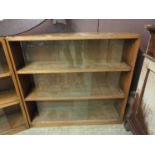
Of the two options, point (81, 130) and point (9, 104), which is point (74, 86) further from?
point (9, 104)

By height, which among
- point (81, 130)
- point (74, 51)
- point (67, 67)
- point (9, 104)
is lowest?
point (81, 130)

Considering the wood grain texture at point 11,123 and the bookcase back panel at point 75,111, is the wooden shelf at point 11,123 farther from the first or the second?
the bookcase back panel at point 75,111

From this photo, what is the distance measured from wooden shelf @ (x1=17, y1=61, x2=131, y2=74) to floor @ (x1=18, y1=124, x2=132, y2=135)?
2.56 ft

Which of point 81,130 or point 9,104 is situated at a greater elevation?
point 9,104

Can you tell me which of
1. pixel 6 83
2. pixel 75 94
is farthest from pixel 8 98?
pixel 75 94

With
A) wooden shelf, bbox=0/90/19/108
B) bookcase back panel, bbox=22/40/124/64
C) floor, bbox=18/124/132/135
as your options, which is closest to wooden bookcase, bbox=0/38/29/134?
wooden shelf, bbox=0/90/19/108

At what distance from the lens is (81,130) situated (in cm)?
157

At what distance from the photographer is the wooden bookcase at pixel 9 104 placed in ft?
4.33

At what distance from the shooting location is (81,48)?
1.35 meters

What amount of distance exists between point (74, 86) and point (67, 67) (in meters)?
0.35

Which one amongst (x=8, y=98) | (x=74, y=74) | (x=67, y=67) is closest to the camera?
(x=67, y=67)

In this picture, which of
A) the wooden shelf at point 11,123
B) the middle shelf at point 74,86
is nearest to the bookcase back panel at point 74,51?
the middle shelf at point 74,86

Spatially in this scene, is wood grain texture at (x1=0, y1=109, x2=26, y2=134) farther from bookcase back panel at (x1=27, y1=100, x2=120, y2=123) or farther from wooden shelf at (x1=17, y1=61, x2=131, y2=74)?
wooden shelf at (x1=17, y1=61, x2=131, y2=74)

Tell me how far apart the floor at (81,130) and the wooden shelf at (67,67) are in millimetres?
782
